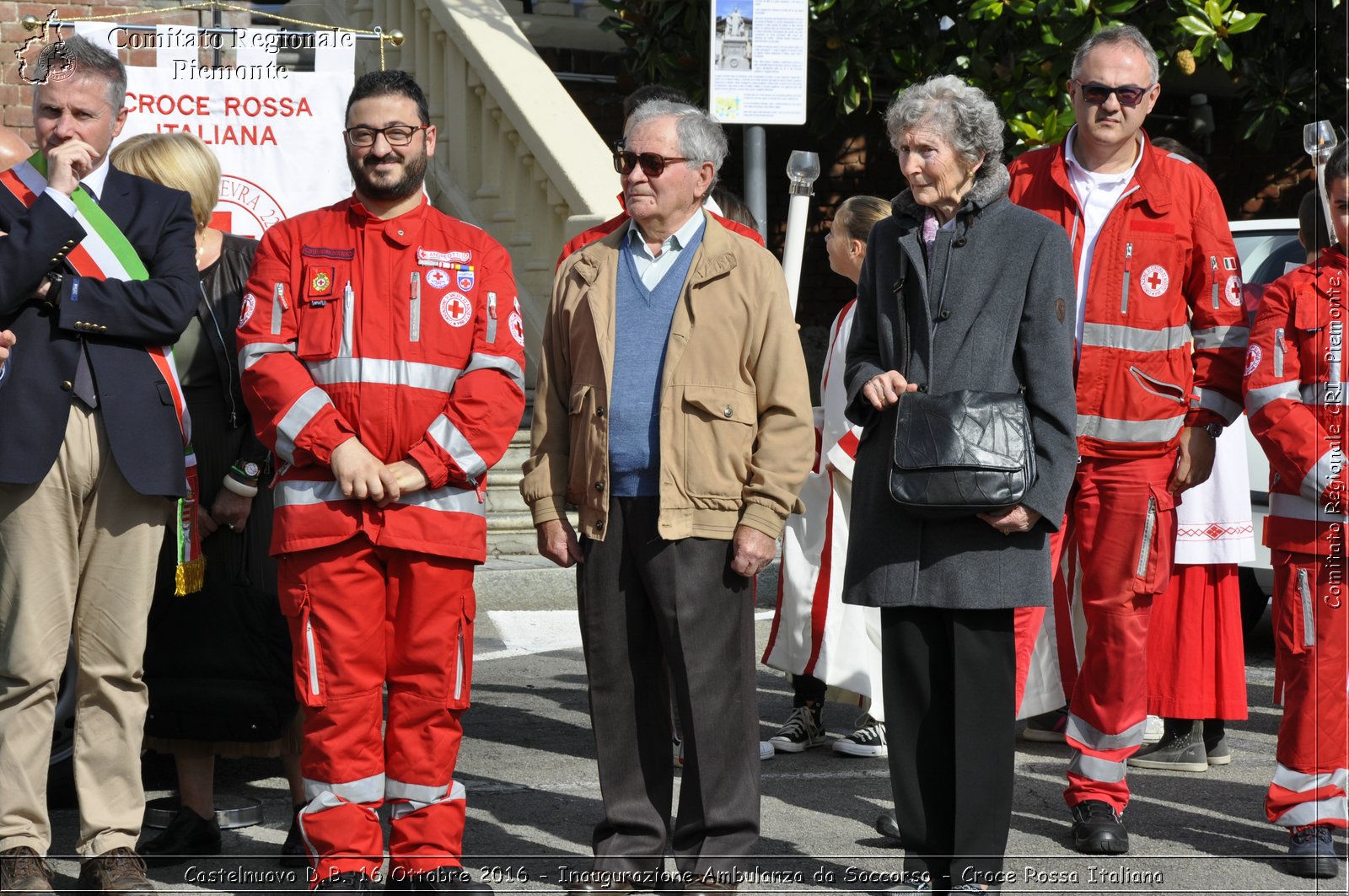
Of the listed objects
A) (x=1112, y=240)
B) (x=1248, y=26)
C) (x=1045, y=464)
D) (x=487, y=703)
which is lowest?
(x=487, y=703)

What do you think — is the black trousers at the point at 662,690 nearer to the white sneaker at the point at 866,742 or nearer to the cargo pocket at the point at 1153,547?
the cargo pocket at the point at 1153,547

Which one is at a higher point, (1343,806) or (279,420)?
(279,420)

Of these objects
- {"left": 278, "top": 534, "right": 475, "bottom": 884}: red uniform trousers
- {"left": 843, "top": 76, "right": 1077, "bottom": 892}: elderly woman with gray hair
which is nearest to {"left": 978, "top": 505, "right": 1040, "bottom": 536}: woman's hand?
{"left": 843, "top": 76, "right": 1077, "bottom": 892}: elderly woman with gray hair

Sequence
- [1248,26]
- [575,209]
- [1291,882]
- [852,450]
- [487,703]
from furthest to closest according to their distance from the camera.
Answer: [575,209] < [1248,26] < [487,703] < [852,450] < [1291,882]

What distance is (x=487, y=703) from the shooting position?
6.89 metres

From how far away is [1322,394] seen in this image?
4852 millimetres

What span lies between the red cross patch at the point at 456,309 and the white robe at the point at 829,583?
1.84 metres

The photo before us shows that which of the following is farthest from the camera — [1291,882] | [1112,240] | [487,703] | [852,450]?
[487,703]

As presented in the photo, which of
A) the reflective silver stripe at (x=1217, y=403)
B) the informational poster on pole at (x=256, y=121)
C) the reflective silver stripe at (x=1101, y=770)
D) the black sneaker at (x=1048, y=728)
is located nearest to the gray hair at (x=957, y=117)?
the reflective silver stripe at (x=1217, y=403)

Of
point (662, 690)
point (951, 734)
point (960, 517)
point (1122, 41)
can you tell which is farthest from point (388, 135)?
point (1122, 41)

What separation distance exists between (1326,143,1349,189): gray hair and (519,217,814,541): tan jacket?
1.62 metres

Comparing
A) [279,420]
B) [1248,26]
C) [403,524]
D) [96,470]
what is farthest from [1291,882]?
[1248,26]

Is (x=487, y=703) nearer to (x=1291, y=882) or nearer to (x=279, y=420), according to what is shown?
(x=279, y=420)

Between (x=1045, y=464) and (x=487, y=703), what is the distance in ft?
10.5
